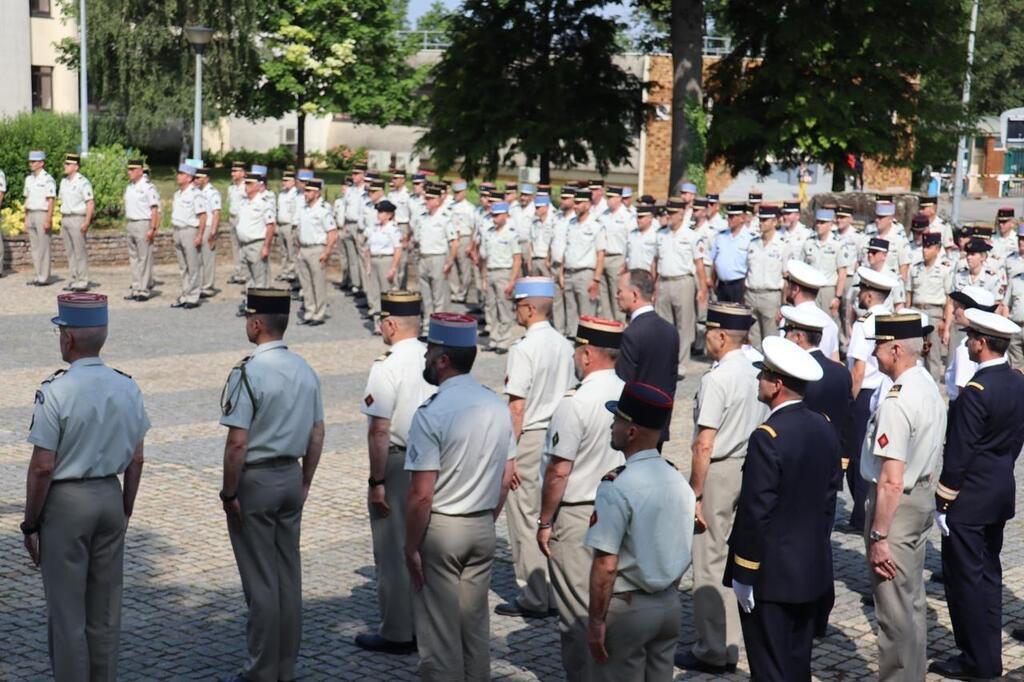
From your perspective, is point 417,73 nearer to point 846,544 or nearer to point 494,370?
point 494,370

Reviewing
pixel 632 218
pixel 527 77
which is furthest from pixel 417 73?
pixel 632 218

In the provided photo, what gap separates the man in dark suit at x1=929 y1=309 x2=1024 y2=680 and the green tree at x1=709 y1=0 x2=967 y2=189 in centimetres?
2123

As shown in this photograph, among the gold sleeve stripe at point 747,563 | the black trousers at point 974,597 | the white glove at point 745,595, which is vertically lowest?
the black trousers at point 974,597

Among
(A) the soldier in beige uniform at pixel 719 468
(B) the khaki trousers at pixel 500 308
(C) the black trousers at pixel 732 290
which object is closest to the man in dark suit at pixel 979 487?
(A) the soldier in beige uniform at pixel 719 468

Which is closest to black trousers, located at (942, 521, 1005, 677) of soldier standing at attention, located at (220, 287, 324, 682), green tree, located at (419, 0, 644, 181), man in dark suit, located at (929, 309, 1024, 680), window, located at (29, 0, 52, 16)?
man in dark suit, located at (929, 309, 1024, 680)

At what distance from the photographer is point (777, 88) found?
2961 cm

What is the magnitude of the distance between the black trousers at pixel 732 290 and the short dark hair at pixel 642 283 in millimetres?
8152

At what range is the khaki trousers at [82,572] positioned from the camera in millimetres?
6555

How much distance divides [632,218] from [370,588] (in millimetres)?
10394

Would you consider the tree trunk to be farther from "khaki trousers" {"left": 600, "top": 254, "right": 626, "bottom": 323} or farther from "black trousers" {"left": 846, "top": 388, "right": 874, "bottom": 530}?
"black trousers" {"left": 846, "top": 388, "right": 874, "bottom": 530}

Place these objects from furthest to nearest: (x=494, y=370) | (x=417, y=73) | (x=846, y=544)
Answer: (x=417, y=73), (x=494, y=370), (x=846, y=544)

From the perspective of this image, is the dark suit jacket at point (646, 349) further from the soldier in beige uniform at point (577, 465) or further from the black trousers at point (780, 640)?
the black trousers at point (780, 640)

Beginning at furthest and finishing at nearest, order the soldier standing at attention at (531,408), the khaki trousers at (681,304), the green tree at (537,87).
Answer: the green tree at (537,87), the khaki trousers at (681,304), the soldier standing at attention at (531,408)

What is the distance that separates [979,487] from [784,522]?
1829 millimetres
